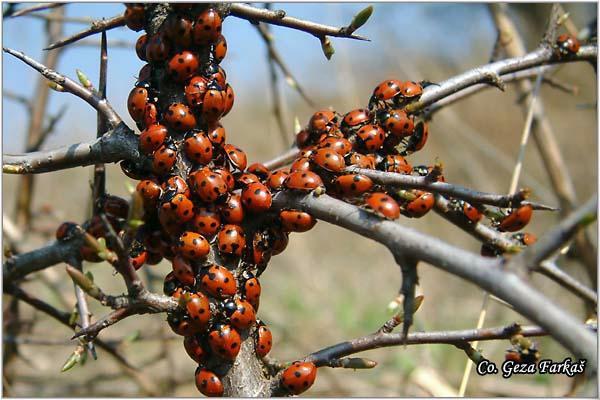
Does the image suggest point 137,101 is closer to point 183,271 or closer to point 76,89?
point 76,89

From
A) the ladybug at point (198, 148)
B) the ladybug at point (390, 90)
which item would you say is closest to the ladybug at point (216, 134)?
the ladybug at point (198, 148)

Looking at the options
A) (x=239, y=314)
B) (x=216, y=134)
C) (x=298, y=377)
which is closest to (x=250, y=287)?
(x=239, y=314)

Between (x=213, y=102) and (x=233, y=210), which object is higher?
(x=213, y=102)

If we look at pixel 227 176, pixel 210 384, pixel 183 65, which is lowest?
pixel 210 384

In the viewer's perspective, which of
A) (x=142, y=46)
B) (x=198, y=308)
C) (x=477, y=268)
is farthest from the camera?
(x=142, y=46)

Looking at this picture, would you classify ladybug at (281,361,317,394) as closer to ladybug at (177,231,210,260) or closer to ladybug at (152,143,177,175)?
ladybug at (177,231,210,260)

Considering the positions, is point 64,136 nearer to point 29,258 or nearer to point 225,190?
point 29,258
